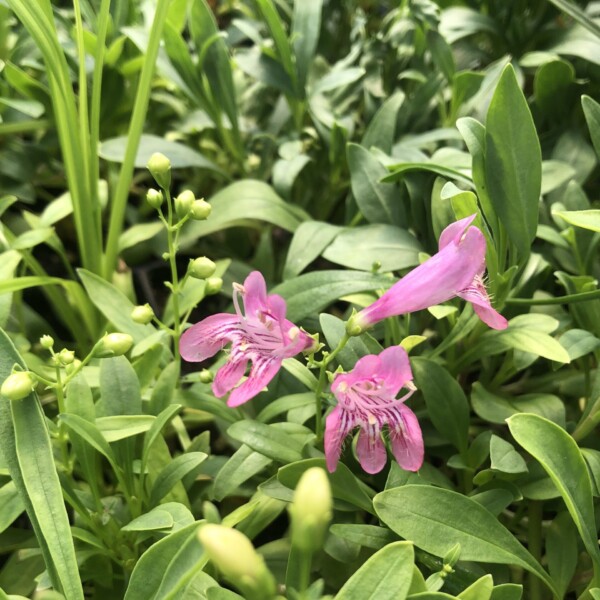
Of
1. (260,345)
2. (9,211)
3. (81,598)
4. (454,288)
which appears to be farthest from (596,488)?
(9,211)

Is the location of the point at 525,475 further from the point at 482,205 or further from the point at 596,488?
the point at 482,205

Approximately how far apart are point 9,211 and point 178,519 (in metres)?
0.79

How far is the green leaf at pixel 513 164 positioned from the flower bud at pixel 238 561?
515 mm

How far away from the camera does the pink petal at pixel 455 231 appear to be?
2.06ft

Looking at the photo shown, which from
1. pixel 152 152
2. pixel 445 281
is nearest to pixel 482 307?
pixel 445 281

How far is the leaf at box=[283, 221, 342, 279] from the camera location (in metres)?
0.89

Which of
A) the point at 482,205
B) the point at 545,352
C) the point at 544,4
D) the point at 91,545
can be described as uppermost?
the point at 544,4

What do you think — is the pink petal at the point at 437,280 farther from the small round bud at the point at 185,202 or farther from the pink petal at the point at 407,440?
the small round bud at the point at 185,202

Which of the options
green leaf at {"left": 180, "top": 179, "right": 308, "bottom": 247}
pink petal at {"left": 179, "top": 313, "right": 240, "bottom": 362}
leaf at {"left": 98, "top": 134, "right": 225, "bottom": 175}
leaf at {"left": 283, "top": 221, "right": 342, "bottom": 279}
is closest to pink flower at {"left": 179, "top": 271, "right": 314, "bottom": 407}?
pink petal at {"left": 179, "top": 313, "right": 240, "bottom": 362}

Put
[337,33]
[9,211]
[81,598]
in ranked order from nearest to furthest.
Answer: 1. [81,598]
2. [9,211]
3. [337,33]

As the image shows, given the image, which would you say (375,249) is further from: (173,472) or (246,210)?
(173,472)

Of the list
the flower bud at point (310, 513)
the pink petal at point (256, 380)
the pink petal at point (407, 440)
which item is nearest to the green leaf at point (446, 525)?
the pink petal at point (407, 440)

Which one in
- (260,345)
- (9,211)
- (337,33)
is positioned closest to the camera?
(260,345)

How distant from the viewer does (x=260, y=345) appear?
2.24ft
